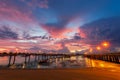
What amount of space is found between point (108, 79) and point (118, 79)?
0.70 metres

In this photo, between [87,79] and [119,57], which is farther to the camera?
[119,57]

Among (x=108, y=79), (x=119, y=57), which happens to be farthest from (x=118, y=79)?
(x=119, y=57)

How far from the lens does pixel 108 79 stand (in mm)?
9445

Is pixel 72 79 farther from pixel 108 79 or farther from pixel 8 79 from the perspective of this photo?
pixel 8 79

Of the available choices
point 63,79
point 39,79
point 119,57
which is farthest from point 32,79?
point 119,57

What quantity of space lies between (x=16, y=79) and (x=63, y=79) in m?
3.02

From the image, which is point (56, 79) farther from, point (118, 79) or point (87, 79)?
point (118, 79)

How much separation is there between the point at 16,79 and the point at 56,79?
2.56 meters

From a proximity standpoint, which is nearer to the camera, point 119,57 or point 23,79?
point 23,79

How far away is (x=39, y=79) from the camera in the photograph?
914cm

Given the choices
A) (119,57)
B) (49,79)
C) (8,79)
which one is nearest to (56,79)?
(49,79)

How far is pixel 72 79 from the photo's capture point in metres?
9.35

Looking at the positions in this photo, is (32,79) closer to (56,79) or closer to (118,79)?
(56,79)

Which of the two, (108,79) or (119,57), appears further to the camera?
(119,57)
